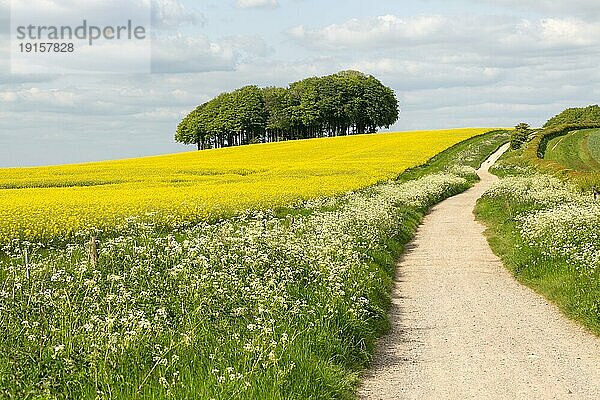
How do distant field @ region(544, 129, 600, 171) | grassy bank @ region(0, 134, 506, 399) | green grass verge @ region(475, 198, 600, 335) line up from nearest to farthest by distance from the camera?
grassy bank @ region(0, 134, 506, 399)
green grass verge @ region(475, 198, 600, 335)
distant field @ region(544, 129, 600, 171)

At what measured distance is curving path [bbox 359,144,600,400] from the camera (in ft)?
29.6

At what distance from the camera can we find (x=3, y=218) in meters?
20.1

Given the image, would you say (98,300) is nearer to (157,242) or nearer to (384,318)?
(157,242)

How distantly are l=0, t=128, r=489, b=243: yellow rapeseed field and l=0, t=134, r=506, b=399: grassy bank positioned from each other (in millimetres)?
3686

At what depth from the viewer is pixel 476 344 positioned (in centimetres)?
1102

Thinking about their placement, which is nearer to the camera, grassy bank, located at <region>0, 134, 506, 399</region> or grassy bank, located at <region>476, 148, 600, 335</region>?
grassy bank, located at <region>0, 134, 506, 399</region>

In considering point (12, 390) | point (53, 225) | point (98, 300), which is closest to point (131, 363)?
point (12, 390)

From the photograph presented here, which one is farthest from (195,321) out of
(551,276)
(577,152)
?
(577,152)

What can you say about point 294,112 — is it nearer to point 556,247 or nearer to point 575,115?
point 575,115

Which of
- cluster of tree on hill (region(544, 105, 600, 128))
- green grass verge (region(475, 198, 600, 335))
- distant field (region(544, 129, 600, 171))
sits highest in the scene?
cluster of tree on hill (region(544, 105, 600, 128))

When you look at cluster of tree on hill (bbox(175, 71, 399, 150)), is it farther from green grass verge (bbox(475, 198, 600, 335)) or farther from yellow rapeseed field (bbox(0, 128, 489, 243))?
green grass verge (bbox(475, 198, 600, 335))

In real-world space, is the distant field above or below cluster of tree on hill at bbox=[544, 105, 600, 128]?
below

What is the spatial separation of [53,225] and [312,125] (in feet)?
321

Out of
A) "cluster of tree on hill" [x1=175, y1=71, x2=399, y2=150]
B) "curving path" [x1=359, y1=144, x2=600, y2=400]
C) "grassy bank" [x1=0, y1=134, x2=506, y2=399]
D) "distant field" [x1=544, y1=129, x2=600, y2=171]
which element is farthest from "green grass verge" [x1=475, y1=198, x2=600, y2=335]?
"cluster of tree on hill" [x1=175, y1=71, x2=399, y2=150]
